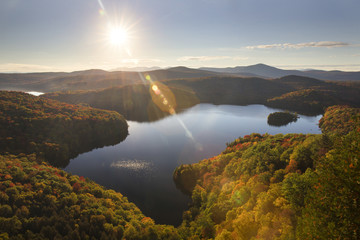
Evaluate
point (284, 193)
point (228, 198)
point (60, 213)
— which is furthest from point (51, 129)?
point (284, 193)

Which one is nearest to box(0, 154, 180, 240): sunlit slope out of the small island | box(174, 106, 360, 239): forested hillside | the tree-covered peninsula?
the tree-covered peninsula

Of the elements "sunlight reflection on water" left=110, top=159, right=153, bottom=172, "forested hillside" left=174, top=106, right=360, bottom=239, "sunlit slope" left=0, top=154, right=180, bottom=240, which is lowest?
"sunlight reflection on water" left=110, top=159, right=153, bottom=172

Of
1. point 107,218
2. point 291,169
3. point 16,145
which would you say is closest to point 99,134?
point 16,145

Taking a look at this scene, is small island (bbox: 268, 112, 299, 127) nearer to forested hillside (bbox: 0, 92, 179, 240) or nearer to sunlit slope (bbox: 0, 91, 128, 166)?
sunlit slope (bbox: 0, 91, 128, 166)

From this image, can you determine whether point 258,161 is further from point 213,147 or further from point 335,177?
point 213,147

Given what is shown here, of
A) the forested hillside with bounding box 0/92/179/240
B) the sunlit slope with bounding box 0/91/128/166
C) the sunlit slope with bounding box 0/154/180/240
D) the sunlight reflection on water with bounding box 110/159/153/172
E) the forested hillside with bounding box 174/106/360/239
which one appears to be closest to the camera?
the forested hillside with bounding box 174/106/360/239

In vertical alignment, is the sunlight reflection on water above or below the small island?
below

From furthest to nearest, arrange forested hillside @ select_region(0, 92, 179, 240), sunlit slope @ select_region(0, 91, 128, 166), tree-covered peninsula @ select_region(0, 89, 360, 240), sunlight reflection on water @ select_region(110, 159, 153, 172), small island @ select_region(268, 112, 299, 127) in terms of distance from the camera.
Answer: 1. small island @ select_region(268, 112, 299, 127)
2. sunlit slope @ select_region(0, 91, 128, 166)
3. sunlight reflection on water @ select_region(110, 159, 153, 172)
4. forested hillside @ select_region(0, 92, 179, 240)
5. tree-covered peninsula @ select_region(0, 89, 360, 240)

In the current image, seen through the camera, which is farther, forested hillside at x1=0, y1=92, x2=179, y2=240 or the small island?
the small island
